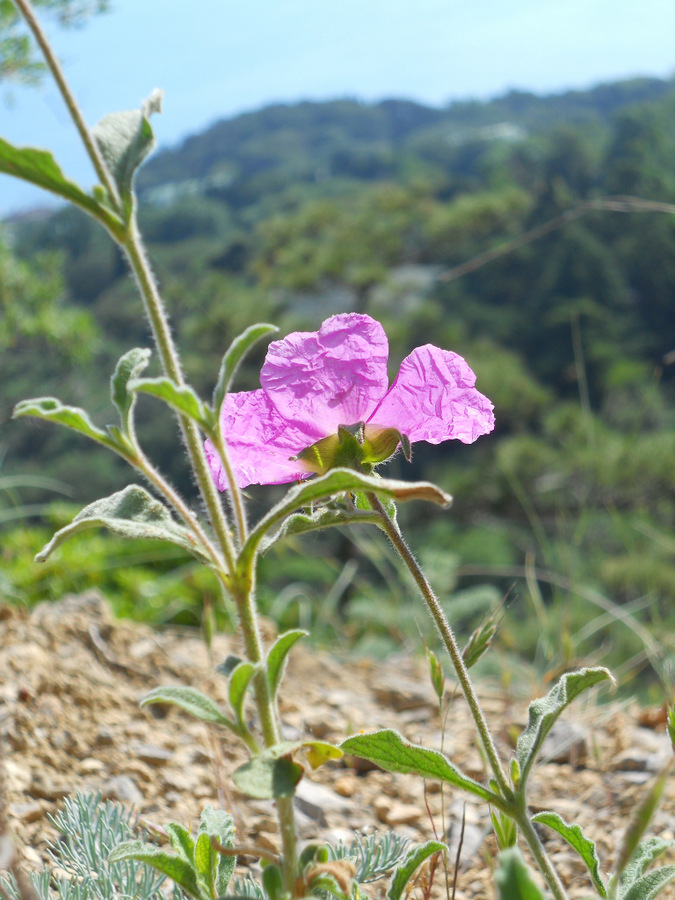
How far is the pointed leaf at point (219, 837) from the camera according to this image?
603mm

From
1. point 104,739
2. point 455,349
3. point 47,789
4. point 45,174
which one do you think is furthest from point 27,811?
point 455,349

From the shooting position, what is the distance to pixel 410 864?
59 centimetres

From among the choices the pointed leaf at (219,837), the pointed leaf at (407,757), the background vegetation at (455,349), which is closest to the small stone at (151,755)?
the background vegetation at (455,349)

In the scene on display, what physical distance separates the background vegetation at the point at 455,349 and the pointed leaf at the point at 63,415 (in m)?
0.61

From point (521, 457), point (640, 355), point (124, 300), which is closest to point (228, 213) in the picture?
point (124, 300)

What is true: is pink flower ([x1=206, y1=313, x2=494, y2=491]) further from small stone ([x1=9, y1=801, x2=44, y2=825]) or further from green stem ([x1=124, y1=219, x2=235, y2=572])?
small stone ([x1=9, y1=801, x2=44, y2=825])

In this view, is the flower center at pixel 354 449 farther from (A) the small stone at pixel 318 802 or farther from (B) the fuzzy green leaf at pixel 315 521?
(A) the small stone at pixel 318 802

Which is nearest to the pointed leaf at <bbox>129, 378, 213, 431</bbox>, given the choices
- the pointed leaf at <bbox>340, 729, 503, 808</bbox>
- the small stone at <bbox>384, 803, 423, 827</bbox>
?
the pointed leaf at <bbox>340, 729, 503, 808</bbox>

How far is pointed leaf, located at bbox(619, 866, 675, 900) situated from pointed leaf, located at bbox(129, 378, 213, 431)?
470 mm

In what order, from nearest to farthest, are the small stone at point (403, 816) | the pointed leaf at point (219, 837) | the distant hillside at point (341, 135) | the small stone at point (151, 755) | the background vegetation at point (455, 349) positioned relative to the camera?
the pointed leaf at point (219, 837) → the small stone at point (403, 816) → the small stone at point (151, 755) → the background vegetation at point (455, 349) → the distant hillside at point (341, 135)

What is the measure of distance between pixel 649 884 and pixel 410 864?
180mm

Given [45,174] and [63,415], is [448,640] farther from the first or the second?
[45,174]

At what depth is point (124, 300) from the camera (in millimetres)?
13828

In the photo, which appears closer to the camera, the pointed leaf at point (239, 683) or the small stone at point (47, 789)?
the pointed leaf at point (239, 683)
